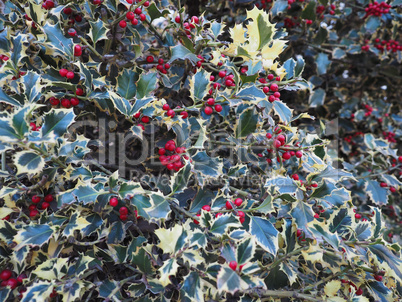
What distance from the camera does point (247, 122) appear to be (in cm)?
123

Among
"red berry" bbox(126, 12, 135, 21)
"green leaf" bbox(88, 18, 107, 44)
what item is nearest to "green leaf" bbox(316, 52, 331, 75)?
"red berry" bbox(126, 12, 135, 21)

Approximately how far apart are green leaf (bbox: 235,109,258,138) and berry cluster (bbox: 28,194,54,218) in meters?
0.79

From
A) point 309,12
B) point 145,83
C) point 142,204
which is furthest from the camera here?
point 309,12

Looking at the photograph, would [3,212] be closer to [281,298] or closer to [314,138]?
[281,298]

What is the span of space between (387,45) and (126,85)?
7.10 feet

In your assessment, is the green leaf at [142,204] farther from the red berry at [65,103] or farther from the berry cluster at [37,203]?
the red berry at [65,103]

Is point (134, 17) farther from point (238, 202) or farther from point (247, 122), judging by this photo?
point (238, 202)

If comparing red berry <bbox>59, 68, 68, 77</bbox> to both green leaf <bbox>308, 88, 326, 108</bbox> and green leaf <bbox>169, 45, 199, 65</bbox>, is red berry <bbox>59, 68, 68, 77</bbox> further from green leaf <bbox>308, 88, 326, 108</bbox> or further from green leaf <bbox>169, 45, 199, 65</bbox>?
green leaf <bbox>308, 88, 326, 108</bbox>

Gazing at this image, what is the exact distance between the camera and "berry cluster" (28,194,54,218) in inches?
42.8

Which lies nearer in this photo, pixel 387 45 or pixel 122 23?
pixel 122 23

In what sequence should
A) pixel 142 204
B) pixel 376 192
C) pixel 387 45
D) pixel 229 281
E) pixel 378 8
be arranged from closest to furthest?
pixel 229 281, pixel 142 204, pixel 376 192, pixel 378 8, pixel 387 45

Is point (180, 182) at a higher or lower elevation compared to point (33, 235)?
higher

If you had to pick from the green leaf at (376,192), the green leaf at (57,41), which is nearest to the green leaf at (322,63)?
the green leaf at (376,192)

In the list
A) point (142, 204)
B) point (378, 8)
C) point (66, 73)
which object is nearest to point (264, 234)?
point (142, 204)
